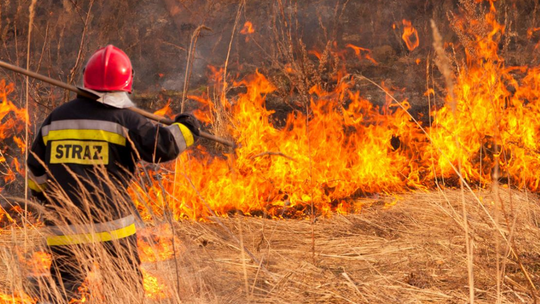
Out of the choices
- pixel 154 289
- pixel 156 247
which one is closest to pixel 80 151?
pixel 154 289

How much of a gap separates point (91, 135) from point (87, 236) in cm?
49

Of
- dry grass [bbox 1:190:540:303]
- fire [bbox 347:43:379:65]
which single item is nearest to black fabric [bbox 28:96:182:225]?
dry grass [bbox 1:190:540:303]

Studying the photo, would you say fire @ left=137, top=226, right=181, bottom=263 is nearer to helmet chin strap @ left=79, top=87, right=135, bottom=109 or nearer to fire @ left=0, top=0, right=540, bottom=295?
helmet chin strap @ left=79, top=87, right=135, bottom=109

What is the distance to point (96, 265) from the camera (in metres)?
2.59

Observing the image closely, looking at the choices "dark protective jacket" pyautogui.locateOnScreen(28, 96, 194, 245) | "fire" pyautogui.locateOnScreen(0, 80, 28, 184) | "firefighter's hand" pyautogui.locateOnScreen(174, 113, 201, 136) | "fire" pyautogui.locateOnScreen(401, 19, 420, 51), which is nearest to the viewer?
"dark protective jacket" pyautogui.locateOnScreen(28, 96, 194, 245)

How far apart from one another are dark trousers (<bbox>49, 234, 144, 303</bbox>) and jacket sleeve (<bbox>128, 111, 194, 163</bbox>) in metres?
0.47

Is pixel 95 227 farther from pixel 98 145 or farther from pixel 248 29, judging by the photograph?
pixel 248 29

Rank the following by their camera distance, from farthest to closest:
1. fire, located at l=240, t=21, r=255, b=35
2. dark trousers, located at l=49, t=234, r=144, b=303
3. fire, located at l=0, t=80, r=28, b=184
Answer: fire, located at l=240, t=21, r=255, b=35
fire, located at l=0, t=80, r=28, b=184
dark trousers, located at l=49, t=234, r=144, b=303

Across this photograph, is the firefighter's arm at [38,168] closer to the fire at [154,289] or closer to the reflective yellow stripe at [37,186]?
the reflective yellow stripe at [37,186]

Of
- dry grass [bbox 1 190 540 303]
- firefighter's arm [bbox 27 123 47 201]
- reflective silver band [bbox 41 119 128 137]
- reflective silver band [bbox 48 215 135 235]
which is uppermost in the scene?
reflective silver band [bbox 41 119 128 137]

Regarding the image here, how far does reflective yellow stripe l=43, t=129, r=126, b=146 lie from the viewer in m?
2.73

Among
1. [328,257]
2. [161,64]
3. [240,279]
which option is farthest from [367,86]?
[240,279]

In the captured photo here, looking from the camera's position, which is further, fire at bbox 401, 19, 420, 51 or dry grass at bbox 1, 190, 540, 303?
fire at bbox 401, 19, 420, 51

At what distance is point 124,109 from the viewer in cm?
284
